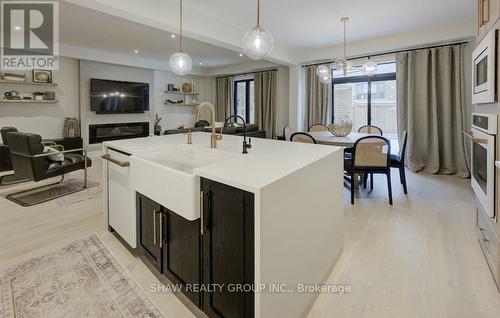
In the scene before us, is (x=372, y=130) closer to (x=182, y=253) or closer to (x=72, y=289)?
(x=182, y=253)

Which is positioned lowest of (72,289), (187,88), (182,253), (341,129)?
(72,289)

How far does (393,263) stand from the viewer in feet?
6.75

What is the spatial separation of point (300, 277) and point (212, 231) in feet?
1.86

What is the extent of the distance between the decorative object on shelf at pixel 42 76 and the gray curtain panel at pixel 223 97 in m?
4.69

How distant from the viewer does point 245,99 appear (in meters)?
8.73

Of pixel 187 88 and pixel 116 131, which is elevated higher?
pixel 187 88

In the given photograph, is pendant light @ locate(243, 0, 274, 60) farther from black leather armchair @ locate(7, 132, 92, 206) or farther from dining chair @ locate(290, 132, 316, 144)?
black leather armchair @ locate(7, 132, 92, 206)

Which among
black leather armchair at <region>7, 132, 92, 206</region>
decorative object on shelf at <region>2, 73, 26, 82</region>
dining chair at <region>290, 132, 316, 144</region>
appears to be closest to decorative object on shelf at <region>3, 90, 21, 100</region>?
decorative object on shelf at <region>2, 73, 26, 82</region>

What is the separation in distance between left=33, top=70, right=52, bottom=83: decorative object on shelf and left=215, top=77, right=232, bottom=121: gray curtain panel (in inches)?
185

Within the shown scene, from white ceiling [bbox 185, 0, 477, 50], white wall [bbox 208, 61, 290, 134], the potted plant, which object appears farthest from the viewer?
the potted plant

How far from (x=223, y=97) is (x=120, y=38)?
13.4 ft

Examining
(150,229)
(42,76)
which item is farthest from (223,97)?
(150,229)

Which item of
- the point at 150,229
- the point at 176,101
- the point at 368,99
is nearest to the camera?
the point at 150,229

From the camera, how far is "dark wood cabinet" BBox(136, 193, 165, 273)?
66.5 inches
